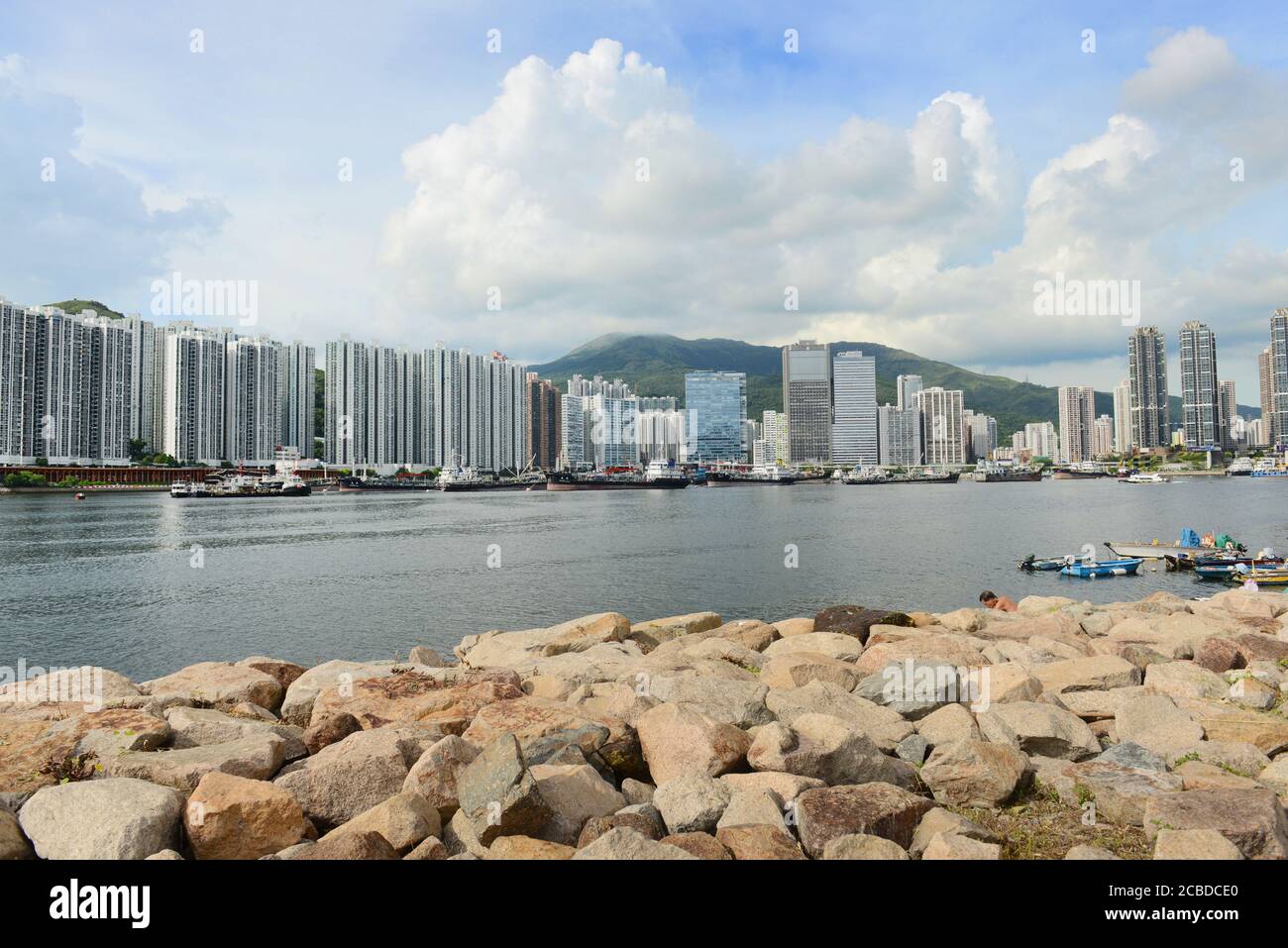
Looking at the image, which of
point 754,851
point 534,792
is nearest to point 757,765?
point 754,851

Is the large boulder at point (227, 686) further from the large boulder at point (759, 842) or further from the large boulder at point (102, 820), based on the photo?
the large boulder at point (759, 842)

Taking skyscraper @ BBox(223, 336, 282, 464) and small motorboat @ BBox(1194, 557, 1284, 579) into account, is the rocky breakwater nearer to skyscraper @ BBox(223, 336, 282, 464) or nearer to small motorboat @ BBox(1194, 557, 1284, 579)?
small motorboat @ BBox(1194, 557, 1284, 579)

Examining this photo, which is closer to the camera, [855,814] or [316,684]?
[855,814]

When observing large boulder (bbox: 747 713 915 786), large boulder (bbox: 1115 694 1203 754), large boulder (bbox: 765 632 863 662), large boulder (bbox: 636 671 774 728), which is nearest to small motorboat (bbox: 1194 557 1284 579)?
large boulder (bbox: 765 632 863 662)

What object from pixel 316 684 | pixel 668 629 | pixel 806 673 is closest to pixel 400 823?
pixel 316 684

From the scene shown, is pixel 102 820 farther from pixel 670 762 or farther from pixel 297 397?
pixel 297 397

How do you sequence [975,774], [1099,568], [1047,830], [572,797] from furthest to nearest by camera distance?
1. [1099,568]
2. [975,774]
3. [572,797]
4. [1047,830]
